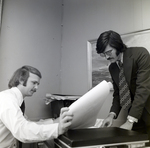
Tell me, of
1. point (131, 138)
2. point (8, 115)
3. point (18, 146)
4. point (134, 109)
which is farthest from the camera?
point (18, 146)

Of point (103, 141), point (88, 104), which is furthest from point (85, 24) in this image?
point (103, 141)

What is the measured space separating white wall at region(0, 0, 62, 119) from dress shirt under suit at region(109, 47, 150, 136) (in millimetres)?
751

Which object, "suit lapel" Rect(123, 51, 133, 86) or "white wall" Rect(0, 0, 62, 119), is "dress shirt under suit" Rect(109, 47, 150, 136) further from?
"white wall" Rect(0, 0, 62, 119)

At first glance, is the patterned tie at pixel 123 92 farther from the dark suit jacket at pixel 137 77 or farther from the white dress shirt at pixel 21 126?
the white dress shirt at pixel 21 126

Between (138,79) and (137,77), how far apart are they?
15 millimetres

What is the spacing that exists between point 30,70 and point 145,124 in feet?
2.57

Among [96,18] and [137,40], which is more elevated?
[96,18]

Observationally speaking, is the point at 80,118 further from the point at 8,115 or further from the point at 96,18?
the point at 96,18

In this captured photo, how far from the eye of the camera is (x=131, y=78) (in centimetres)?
105

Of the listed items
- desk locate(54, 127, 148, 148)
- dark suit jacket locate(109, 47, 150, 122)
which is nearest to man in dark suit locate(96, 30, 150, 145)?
dark suit jacket locate(109, 47, 150, 122)

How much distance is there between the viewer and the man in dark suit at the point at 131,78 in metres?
0.98

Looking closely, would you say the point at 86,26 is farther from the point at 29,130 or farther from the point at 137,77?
the point at 29,130

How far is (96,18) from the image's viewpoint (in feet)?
4.92

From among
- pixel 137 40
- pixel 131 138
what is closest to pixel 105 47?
pixel 137 40
